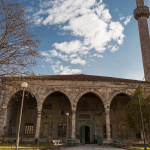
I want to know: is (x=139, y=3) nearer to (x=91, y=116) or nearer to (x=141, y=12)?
(x=141, y=12)

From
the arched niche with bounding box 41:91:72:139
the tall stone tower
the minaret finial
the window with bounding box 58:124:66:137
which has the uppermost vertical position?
the minaret finial

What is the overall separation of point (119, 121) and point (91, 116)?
335 cm

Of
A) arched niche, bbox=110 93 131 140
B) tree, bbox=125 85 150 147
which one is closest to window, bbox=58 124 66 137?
arched niche, bbox=110 93 131 140

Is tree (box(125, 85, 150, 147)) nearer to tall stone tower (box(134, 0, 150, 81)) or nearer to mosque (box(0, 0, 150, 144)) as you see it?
mosque (box(0, 0, 150, 144))

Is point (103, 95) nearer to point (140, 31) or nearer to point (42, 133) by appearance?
point (42, 133)

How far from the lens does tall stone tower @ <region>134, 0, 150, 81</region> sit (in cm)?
1930

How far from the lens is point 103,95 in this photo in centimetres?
1520

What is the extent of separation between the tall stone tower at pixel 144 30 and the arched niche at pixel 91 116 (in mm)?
7312

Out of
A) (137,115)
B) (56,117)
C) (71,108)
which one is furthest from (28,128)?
(137,115)

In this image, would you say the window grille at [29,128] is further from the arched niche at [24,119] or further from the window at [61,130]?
the window at [61,130]

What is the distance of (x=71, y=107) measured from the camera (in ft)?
48.3

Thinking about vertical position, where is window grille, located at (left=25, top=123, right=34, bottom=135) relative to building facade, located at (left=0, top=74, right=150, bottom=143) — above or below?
below

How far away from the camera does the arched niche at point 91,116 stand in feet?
56.7

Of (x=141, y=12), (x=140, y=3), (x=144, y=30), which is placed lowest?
(x=144, y=30)
